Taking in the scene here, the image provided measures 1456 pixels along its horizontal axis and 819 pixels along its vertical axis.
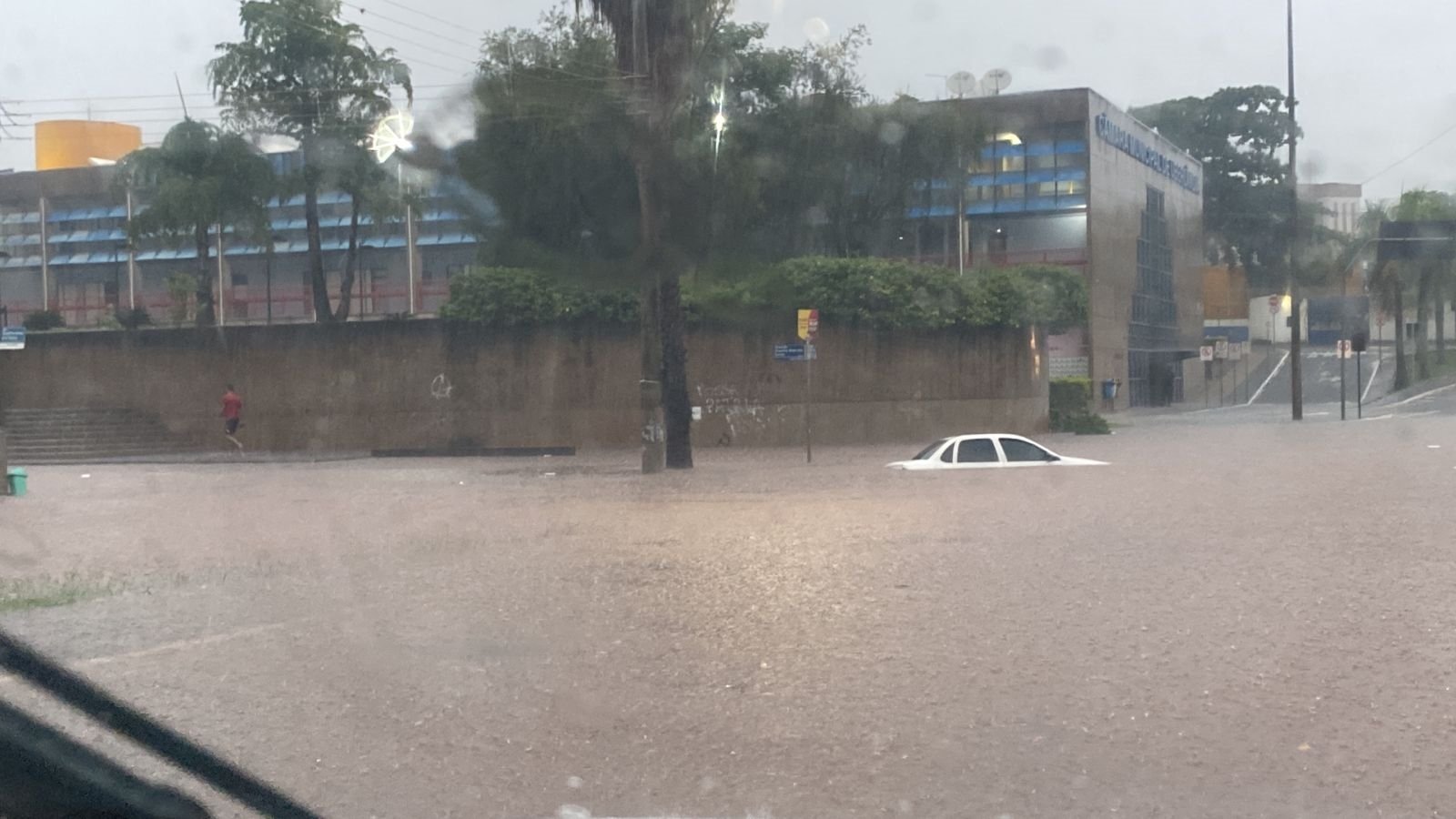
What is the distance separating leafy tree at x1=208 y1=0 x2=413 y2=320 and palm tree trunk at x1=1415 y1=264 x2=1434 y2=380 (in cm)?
4462

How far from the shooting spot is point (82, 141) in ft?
131

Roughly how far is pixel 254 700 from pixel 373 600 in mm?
3338

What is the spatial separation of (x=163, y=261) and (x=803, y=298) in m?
25.7

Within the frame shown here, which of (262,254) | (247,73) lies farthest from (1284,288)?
(247,73)

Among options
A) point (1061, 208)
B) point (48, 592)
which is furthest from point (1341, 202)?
point (48, 592)

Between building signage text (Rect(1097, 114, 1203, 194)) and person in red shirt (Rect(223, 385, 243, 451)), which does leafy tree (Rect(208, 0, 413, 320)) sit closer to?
person in red shirt (Rect(223, 385, 243, 451))

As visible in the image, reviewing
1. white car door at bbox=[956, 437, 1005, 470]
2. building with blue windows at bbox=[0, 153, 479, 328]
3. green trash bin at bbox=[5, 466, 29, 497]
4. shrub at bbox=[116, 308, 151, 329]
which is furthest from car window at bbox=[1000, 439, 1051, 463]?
shrub at bbox=[116, 308, 151, 329]

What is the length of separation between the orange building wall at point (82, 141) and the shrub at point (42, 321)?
13.8ft

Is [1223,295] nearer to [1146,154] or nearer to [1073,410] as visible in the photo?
[1146,154]

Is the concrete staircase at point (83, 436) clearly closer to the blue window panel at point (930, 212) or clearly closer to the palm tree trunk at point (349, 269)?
the palm tree trunk at point (349, 269)

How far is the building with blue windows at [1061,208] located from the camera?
49.8 metres

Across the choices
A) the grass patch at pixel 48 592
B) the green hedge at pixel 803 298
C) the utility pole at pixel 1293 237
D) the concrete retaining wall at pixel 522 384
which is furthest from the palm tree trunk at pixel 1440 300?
the grass patch at pixel 48 592

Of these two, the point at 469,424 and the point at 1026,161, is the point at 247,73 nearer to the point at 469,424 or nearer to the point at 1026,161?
the point at 469,424

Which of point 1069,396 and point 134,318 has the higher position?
point 134,318
